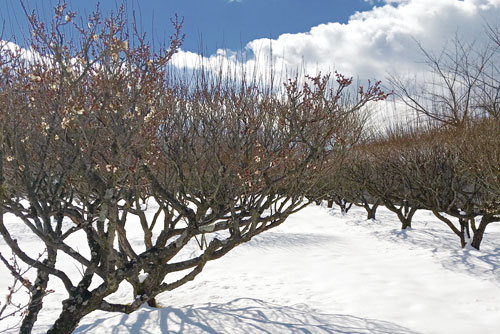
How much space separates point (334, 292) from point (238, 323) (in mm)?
2708

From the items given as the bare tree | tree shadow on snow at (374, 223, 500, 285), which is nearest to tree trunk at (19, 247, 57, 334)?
the bare tree

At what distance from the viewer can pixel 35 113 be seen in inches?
184

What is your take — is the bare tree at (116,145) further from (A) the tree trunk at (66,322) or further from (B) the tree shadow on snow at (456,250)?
(B) the tree shadow on snow at (456,250)

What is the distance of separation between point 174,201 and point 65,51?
237 centimetres

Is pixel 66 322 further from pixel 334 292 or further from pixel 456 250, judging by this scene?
pixel 456 250

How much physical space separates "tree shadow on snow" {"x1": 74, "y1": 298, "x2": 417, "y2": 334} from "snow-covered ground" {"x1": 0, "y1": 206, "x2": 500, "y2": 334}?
0.02 m

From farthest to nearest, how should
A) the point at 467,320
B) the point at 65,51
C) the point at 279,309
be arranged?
the point at 279,309, the point at 467,320, the point at 65,51

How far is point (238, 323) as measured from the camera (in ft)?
19.4

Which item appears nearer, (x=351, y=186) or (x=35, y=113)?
(x=35, y=113)

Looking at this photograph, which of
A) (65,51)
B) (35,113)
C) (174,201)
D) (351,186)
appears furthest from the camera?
(351,186)

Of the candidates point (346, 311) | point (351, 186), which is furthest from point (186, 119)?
point (351, 186)

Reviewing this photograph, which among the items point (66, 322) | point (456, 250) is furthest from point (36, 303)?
point (456, 250)

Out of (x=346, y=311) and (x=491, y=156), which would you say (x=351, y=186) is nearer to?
(x=491, y=156)

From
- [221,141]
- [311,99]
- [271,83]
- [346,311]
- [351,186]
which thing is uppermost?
[271,83]
